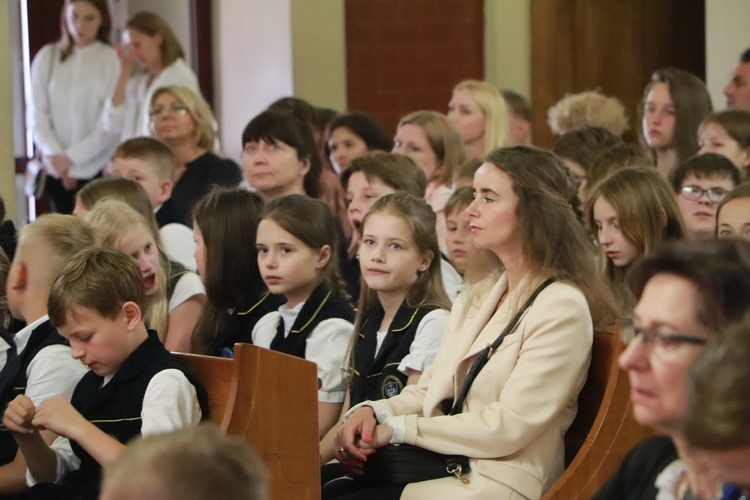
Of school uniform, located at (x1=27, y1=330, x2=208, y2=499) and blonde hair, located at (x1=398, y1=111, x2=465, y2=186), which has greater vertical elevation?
blonde hair, located at (x1=398, y1=111, x2=465, y2=186)

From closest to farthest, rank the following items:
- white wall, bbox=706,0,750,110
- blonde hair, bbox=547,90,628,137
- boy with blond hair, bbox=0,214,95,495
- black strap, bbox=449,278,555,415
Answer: black strap, bbox=449,278,555,415
boy with blond hair, bbox=0,214,95,495
blonde hair, bbox=547,90,628,137
white wall, bbox=706,0,750,110

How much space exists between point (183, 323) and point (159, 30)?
3.41 metres

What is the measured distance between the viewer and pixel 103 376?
3.22m

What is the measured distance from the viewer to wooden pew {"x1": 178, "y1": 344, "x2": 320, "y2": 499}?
296cm

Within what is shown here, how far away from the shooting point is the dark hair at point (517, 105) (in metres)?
7.75

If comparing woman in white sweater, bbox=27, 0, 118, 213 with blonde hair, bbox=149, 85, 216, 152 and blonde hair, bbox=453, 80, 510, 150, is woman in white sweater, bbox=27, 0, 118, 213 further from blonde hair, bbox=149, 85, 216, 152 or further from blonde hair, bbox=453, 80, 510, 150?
blonde hair, bbox=453, 80, 510, 150

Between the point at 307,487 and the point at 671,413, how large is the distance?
1.29m

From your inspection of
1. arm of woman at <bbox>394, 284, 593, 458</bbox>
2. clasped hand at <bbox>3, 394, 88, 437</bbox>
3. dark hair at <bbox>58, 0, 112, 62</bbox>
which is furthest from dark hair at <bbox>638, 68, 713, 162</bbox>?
clasped hand at <bbox>3, 394, 88, 437</bbox>

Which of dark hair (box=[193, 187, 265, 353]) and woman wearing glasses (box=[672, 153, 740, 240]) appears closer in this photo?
dark hair (box=[193, 187, 265, 353])

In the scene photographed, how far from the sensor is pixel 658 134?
239 inches

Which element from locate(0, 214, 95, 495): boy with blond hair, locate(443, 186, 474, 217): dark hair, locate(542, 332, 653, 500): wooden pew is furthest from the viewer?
locate(443, 186, 474, 217): dark hair

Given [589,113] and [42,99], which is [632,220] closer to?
[589,113]

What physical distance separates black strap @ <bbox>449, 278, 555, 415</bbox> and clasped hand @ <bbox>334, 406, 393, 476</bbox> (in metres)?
0.21

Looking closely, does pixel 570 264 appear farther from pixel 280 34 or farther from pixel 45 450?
pixel 280 34
